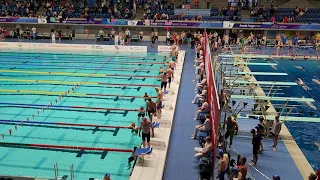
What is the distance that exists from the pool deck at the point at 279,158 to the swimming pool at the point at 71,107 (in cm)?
311

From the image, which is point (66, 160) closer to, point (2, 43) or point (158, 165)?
point (158, 165)

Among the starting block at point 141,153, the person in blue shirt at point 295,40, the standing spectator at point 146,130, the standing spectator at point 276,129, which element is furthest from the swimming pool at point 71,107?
the person in blue shirt at point 295,40

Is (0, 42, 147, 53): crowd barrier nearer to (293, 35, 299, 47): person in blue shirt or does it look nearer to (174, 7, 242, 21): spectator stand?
(174, 7, 242, 21): spectator stand

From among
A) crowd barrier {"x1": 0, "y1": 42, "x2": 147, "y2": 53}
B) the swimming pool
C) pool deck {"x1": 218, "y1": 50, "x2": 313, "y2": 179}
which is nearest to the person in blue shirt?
the swimming pool

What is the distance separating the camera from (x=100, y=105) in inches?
520

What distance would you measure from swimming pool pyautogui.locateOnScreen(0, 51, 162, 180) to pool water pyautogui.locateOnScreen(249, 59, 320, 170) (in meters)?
4.96

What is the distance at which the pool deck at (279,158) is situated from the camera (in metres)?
8.43

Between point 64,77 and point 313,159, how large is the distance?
39.6ft

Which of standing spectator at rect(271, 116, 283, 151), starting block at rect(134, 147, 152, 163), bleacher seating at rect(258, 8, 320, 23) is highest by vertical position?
bleacher seating at rect(258, 8, 320, 23)

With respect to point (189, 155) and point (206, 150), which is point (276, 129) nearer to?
point (206, 150)

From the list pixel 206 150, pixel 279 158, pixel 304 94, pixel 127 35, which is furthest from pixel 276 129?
pixel 127 35

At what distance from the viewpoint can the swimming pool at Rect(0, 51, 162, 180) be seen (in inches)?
355

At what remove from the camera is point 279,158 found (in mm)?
9188

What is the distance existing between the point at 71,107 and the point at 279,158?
7.51m
